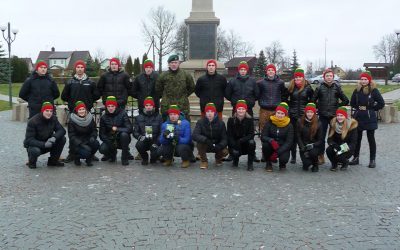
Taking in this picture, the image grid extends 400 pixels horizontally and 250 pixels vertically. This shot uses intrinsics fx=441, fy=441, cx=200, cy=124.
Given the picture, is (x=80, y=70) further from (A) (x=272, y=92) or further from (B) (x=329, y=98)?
(B) (x=329, y=98)

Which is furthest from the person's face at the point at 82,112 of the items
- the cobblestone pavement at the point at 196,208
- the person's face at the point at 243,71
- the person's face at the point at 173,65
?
the person's face at the point at 243,71

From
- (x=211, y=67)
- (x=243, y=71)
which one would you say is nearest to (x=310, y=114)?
(x=243, y=71)

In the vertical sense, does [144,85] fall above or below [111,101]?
above

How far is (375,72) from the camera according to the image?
71250mm

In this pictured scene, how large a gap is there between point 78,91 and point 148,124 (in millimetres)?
1608

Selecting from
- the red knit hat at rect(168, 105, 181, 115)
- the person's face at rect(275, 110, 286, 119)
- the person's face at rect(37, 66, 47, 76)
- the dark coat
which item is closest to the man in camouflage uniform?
the red knit hat at rect(168, 105, 181, 115)

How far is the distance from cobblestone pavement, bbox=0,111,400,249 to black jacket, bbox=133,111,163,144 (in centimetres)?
63

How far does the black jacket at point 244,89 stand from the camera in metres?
8.52

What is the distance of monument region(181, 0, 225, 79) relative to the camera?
12766 millimetres

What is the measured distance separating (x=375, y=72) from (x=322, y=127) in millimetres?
68871

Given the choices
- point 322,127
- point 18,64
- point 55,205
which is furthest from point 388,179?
point 18,64

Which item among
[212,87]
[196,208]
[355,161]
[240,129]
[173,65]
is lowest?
[196,208]

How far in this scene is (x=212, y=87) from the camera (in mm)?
8703

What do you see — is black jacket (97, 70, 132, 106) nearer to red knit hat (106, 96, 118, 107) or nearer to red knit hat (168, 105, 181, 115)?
red knit hat (106, 96, 118, 107)
